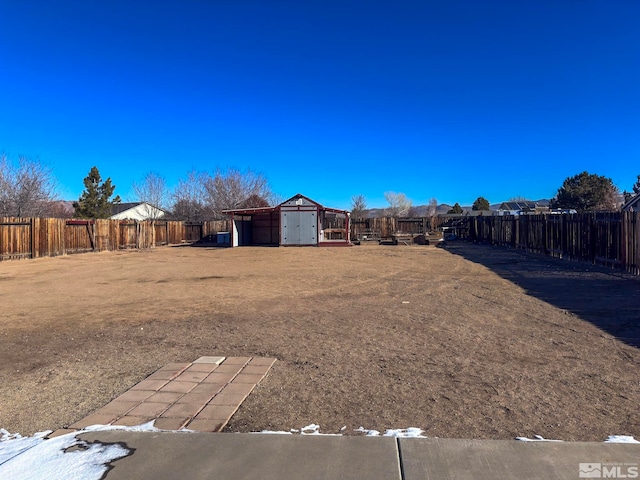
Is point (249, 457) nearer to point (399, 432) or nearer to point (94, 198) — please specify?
point (399, 432)

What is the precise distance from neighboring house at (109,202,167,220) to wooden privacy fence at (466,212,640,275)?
159ft

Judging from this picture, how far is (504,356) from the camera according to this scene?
5801mm

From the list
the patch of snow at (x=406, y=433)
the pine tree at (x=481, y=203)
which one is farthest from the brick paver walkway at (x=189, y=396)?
the pine tree at (x=481, y=203)

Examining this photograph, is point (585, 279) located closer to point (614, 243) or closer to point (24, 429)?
point (614, 243)

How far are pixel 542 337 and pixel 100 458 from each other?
603 centimetres

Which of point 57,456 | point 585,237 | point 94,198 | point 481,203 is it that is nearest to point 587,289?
point 585,237

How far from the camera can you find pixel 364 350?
611 centimetres

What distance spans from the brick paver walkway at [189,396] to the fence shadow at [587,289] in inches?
212

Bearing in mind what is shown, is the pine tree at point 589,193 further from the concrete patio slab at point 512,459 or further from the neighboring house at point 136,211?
the concrete patio slab at point 512,459

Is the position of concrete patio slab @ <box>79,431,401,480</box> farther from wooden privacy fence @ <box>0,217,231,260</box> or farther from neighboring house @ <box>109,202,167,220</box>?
neighboring house @ <box>109,202,167,220</box>

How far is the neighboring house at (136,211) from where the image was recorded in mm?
62719

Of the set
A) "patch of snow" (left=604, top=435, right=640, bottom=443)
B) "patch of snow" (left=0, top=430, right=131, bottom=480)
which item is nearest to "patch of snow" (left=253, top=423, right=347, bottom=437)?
"patch of snow" (left=0, top=430, right=131, bottom=480)

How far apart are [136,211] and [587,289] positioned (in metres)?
67.7

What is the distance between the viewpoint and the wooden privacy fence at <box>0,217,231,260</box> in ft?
75.5
